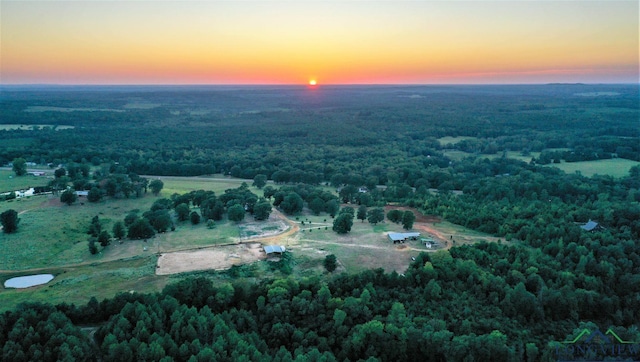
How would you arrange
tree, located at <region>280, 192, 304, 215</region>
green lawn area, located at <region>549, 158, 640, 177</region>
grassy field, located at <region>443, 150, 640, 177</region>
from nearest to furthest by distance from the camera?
tree, located at <region>280, 192, 304, 215</region>
green lawn area, located at <region>549, 158, 640, 177</region>
grassy field, located at <region>443, 150, 640, 177</region>

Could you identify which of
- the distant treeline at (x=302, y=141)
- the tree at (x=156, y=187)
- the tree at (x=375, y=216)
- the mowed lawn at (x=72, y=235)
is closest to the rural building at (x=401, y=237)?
the tree at (x=375, y=216)

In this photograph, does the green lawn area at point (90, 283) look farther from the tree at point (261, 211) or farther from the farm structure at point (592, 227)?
the farm structure at point (592, 227)

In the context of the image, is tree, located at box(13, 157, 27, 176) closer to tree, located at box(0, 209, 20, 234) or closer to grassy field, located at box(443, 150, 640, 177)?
tree, located at box(0, 209, 20, 234)

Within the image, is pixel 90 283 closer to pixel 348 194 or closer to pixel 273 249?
pixel 273 249

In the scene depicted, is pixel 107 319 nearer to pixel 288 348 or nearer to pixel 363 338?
pixel 288 348

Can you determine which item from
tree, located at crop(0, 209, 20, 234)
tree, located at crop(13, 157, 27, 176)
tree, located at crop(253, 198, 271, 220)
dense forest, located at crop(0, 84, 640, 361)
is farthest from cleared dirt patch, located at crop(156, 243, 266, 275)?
tree, located at crop(13, 157, 27, 176)

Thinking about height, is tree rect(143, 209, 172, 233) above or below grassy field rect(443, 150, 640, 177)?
above
